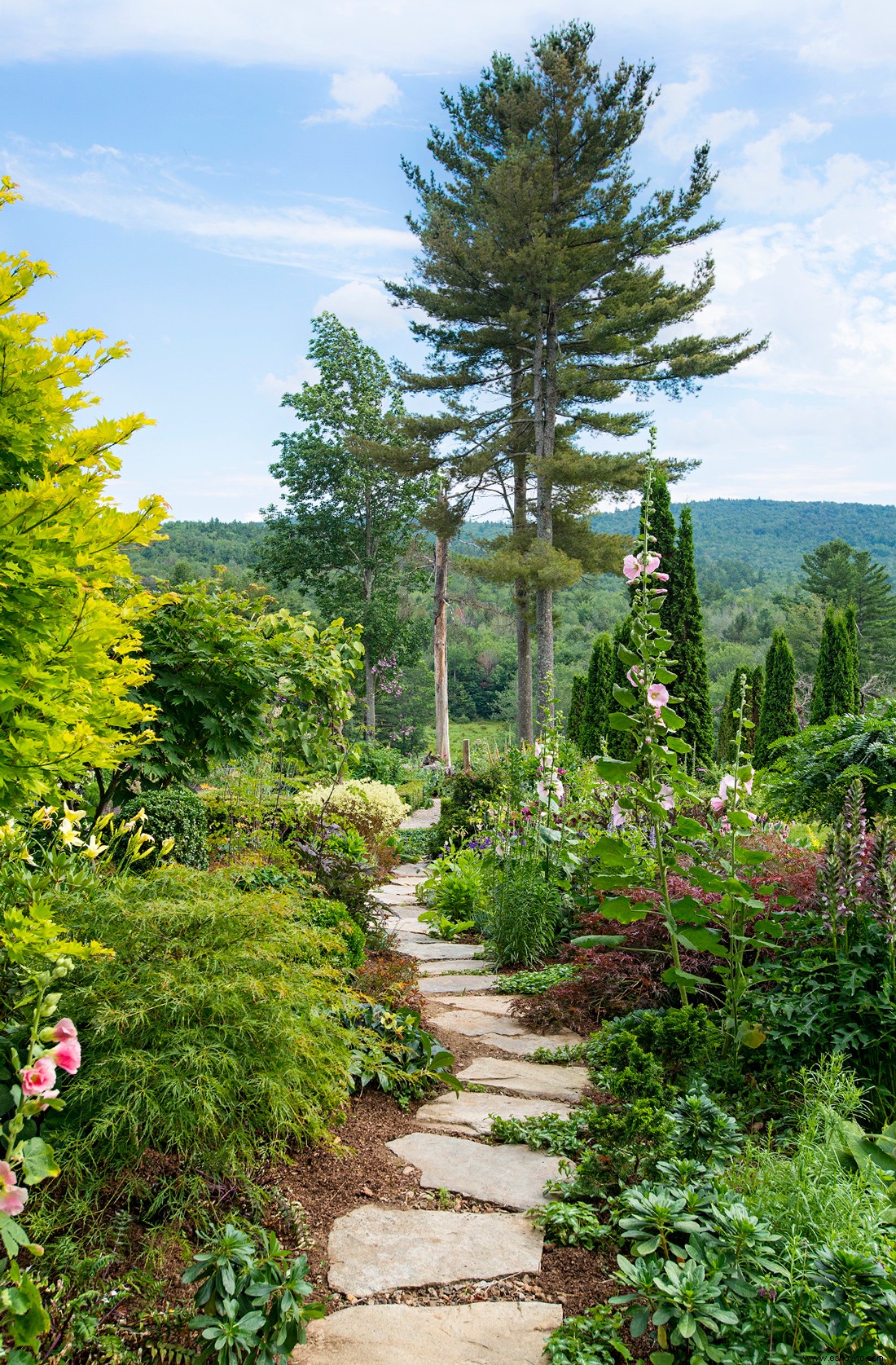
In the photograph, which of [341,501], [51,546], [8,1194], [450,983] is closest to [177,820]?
[450,983]

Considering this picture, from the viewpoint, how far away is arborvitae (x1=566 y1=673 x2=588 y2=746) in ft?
54.9

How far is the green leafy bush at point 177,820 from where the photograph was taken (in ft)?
13.8

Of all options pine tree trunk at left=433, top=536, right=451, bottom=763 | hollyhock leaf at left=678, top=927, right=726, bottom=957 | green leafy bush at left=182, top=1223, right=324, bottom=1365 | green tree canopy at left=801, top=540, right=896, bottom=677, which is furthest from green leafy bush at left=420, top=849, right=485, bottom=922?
green tree canopy at left=801, top=540, right=896, bottom=677

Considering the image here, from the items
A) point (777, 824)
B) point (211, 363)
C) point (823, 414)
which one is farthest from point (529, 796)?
point (823, 414)

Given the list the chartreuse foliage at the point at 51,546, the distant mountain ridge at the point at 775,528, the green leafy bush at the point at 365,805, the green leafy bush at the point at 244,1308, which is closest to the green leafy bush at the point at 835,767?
the green leafy bush at the point at 244,1308

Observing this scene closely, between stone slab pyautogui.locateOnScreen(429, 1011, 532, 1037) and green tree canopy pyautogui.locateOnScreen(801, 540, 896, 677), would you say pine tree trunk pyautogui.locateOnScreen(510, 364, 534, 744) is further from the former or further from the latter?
green tree canopy pyautogui.locateOnScreen(801, 540, 896, 677)

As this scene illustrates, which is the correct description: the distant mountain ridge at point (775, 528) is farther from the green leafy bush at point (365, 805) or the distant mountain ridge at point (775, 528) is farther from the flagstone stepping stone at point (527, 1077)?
the flagstone stepping stone at point (527, 1077)

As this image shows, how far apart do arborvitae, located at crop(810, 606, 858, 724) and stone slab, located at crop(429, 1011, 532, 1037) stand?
1240 cm

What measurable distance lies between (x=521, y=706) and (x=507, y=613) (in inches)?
153

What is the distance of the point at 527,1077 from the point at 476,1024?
65 centimetres

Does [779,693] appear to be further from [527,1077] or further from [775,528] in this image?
[775,528]

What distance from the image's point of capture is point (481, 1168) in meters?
2.28

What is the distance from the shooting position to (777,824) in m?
4.59

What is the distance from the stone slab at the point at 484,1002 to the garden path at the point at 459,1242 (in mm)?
547
